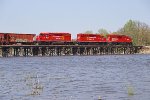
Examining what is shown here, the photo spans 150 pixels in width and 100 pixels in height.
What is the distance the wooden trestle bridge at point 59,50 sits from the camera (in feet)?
258

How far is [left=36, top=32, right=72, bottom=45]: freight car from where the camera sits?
275 feet

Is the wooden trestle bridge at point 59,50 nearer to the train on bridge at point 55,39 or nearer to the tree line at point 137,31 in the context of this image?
the train on bridge at point 55,39

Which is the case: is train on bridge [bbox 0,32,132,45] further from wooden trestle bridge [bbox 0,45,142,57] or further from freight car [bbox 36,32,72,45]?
wooden trestle bridge [bbox 0,45,142,57]

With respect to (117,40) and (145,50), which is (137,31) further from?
(117,40)

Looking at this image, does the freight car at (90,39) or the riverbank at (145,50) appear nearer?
the freight car at (90,39)

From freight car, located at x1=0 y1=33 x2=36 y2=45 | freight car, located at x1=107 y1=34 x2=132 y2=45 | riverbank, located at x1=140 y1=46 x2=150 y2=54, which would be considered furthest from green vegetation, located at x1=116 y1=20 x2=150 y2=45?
freight car, located at x1=0 y1=33 x2=36 y2=45

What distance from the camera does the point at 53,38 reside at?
85.6 m

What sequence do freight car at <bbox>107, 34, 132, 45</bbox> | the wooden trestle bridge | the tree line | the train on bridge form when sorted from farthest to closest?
1. the tree line
2. freight car at <bbox>107, 34, 132, 45</bbox>
3. the train on bridge
4. the wooden trestle bridge

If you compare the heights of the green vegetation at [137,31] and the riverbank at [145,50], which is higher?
the green vegetation at [137,31]

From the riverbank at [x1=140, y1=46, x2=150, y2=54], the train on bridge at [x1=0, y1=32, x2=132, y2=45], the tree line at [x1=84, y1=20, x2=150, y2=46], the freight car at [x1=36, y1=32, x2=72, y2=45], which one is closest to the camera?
the train on bridge at [x1=0, y1=32, x2=132, y2=45]

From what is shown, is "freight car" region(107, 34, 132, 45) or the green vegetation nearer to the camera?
"freight car" region(107, 34, 132, 45)

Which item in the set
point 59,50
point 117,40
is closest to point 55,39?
point 59,50

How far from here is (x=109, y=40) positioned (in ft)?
312

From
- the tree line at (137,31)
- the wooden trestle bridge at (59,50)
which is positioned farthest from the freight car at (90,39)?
the tree line at (137,31)
